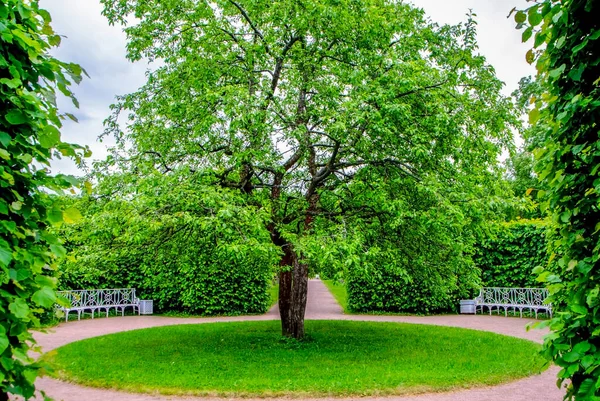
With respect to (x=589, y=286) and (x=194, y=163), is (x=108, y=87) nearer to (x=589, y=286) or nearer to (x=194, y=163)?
(x=194, y=163)

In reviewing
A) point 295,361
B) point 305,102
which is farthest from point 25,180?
point 305,102

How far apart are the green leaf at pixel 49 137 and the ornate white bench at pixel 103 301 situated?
13.3 meters

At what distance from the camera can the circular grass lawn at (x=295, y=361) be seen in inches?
253

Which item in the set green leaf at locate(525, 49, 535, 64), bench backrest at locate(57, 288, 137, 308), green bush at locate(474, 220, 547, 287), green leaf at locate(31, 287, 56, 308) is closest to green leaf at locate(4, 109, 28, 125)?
green leaf at locate(31, 287, 56, 308)

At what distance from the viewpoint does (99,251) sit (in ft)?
26.8

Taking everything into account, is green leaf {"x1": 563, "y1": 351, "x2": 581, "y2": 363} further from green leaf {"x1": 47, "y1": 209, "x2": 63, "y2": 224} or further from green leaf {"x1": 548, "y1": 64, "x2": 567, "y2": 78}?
green leaf {"x1": 47, "y1": 209, "x2": 63, "y2": 224}

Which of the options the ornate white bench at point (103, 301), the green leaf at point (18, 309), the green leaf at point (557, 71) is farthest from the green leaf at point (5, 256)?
the ornate white bench at point (103, 301)

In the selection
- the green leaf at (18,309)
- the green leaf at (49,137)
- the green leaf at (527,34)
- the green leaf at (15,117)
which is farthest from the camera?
the green leaf at (527,34)

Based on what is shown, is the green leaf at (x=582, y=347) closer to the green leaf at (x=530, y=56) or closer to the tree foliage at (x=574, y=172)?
the tree foliage at (x=574, y=172)

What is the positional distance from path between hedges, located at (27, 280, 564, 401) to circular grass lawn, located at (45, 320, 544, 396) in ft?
0.70

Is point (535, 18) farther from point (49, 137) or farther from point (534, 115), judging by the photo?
point (49, 137)

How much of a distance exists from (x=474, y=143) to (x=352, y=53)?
9.03 feet

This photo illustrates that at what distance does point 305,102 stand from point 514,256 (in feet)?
34.4

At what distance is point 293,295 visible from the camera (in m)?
9.80
